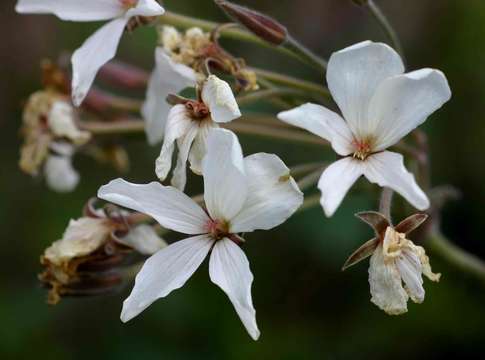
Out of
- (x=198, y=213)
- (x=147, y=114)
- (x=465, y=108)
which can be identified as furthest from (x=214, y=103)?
(x=465, y=108)

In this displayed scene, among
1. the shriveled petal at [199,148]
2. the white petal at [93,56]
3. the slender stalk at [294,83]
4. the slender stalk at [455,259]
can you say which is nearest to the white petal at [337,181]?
the shriveled petal at [199,148]

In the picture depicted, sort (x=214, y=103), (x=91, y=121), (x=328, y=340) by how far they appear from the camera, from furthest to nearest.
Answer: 1. (x=328, y=340)
2. (x=91, y=121)
3. (x=214, y=103)

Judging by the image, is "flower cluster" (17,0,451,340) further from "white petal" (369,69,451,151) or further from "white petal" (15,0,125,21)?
"white petal" (15,0,125,21)

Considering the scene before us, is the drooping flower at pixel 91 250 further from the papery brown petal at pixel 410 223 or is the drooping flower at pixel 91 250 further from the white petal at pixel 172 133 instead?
the papery brown petal at pixel 410 223

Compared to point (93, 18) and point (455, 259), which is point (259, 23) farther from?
point (455, 259)

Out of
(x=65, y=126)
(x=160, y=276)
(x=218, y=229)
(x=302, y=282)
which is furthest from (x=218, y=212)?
(x=302, y=282)

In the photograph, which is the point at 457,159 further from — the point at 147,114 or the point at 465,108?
the point at 147,114

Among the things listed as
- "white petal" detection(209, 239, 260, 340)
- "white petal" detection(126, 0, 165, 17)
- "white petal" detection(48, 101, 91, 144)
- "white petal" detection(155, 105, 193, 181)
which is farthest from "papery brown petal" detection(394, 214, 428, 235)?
"white petal" detection(48, 101, 91, 144)
